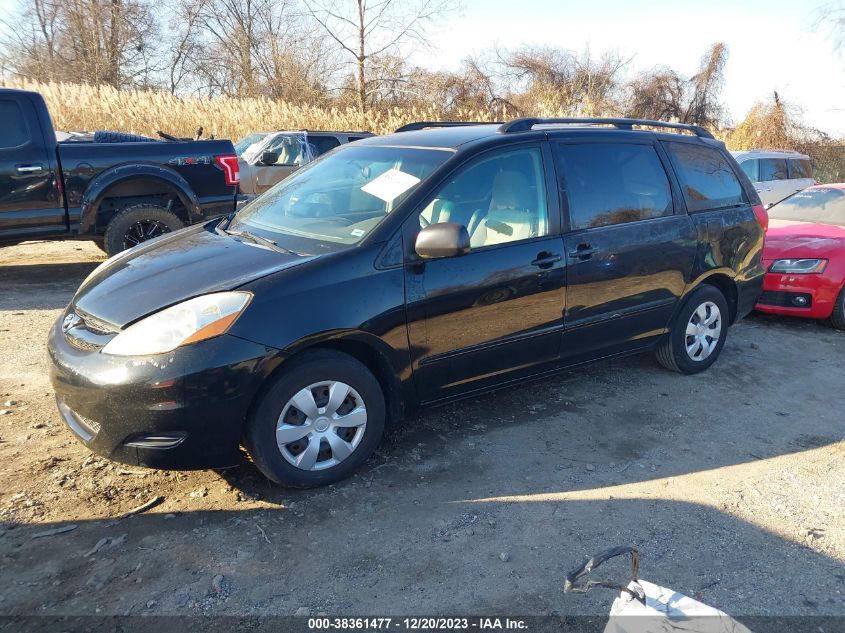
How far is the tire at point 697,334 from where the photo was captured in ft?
15.6

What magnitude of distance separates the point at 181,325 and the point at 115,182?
5.02m

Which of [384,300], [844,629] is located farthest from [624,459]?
[384,300]

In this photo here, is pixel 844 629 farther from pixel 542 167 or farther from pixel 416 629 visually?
pixel 542 167

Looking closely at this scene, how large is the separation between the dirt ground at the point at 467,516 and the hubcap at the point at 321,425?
0.69 ft

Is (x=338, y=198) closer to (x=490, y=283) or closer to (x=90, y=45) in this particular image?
(x=490, y=283)

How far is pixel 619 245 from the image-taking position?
4148mm

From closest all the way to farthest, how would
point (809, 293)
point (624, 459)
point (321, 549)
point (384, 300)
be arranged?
point (321, 549) → point (384, 300) → point (624, 459) → point (809, 293)

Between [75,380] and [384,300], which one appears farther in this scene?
[384,300]

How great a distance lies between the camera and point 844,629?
2426 millimetres

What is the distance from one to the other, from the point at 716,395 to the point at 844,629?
235 centimetres

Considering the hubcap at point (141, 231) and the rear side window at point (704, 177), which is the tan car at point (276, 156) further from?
the rear side window at point (704, 177)

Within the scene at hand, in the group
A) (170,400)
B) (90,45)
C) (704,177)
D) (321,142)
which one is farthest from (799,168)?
(90,45)

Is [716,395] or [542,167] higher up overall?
[542,167]

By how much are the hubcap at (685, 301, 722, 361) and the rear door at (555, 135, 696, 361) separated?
35 centimetres
